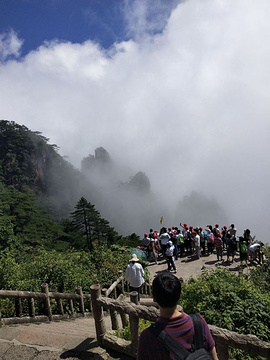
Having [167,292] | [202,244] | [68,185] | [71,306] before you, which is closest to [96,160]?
[68,185]

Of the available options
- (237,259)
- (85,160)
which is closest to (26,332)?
(237,259)

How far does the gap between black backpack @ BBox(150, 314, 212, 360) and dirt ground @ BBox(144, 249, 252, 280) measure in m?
11.4

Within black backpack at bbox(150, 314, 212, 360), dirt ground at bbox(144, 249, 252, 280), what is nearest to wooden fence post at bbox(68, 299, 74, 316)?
dirt ground at bbox(144, 249, 252, 280)

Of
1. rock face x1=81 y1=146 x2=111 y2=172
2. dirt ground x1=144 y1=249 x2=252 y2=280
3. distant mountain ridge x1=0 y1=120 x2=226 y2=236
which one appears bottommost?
dirt ground x1=144 y1=249 x2=252 y2=280

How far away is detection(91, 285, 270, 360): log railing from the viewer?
3.39m

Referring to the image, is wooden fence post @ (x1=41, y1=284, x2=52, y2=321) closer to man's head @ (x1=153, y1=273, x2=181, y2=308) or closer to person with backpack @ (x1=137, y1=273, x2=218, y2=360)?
person with backpack @ (x1=137, y1=273, x2=218, y2=360)

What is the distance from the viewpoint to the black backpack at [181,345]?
229 cm

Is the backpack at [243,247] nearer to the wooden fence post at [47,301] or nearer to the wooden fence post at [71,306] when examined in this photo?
the wooden fence post at [71,306]

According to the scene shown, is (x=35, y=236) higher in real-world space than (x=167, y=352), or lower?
higher

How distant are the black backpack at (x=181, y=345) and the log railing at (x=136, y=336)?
52.1 inches

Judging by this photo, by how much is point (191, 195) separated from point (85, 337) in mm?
158216

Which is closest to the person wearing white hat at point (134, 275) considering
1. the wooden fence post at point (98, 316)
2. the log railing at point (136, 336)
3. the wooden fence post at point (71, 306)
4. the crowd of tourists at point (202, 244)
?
the wooden fence post at point (71, 306)

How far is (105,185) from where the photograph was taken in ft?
386

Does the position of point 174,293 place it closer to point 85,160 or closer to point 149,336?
point 149,336
